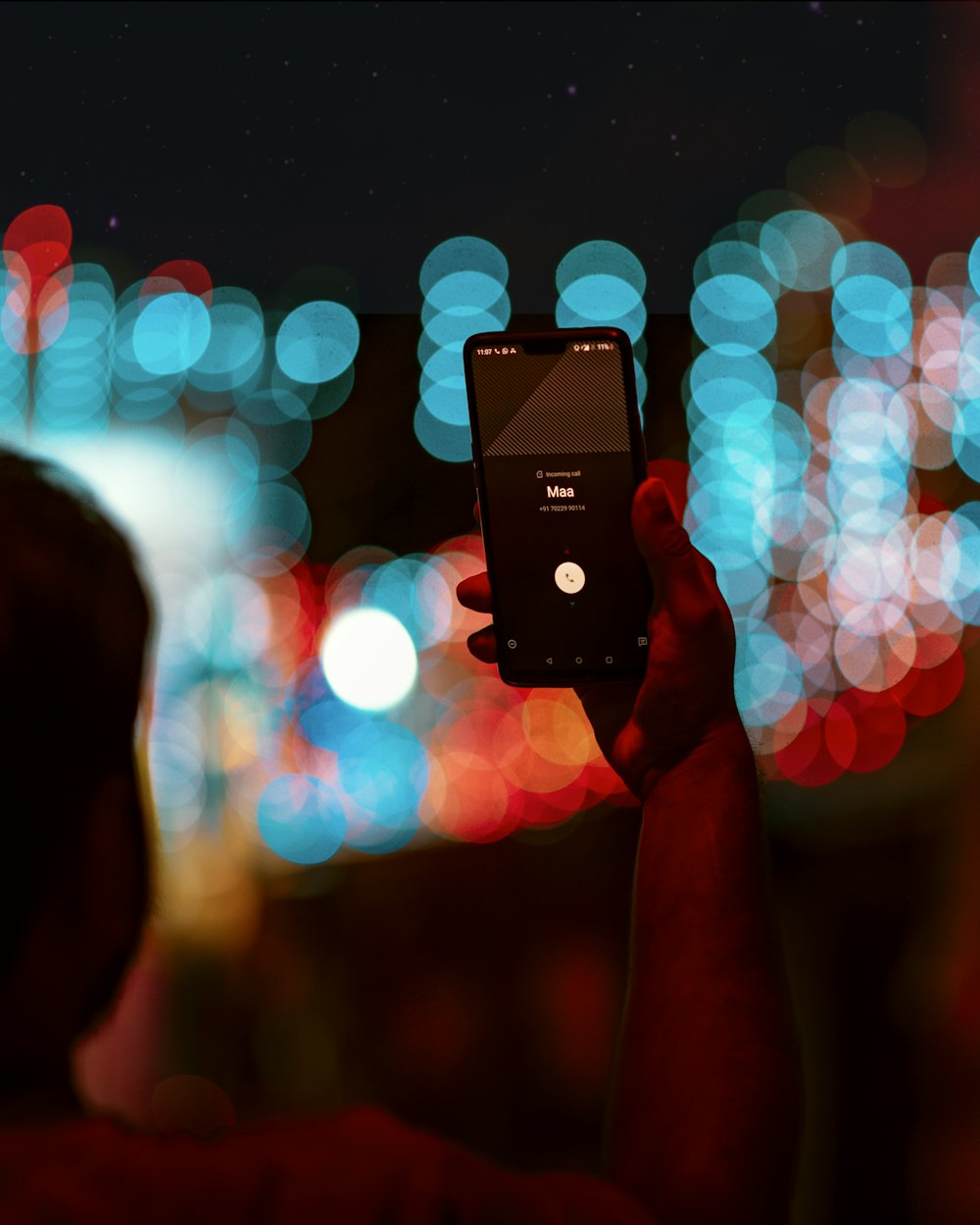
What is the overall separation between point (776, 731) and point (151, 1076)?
5.29m

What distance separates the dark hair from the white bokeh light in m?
6.79

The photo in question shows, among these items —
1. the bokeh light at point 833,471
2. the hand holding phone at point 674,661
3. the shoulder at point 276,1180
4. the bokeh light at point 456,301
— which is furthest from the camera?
the bokeh light at point 833,471

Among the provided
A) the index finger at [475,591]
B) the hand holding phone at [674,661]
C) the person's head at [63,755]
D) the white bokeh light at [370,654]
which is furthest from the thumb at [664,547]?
the white bokeh light at [370,654]

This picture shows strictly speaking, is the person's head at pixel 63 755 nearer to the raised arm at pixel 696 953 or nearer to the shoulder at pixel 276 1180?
the shoulder at pixel 276 1180

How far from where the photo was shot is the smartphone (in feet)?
3.27

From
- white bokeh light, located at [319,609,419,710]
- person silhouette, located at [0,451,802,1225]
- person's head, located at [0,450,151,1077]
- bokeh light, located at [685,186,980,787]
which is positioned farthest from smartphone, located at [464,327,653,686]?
white bokeh light, located at [319,609,419,710]

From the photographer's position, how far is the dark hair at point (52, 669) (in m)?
0.63

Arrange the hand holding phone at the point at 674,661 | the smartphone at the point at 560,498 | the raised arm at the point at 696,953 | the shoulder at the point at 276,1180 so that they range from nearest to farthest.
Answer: the shoulder at the point at 276,1180
the raised arm at the point at 696,953
the hand holding phone at the point at 674,661
the smartphone at the point at 560,498

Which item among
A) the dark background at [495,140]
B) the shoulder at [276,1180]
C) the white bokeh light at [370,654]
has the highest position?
the dark background at [495,140]

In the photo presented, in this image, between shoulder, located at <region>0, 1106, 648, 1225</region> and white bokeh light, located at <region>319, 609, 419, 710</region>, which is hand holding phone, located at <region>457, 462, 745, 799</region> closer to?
shoulder, located at <region>0, 1106, 648, 1225</region>

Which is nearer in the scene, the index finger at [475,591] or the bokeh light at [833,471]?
the index finger at [475,591]

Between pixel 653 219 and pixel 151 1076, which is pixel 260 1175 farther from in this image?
pixel 151 1076

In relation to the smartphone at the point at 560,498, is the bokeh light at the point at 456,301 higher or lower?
higher

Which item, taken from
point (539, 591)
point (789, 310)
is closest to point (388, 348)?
point (539, 591)
